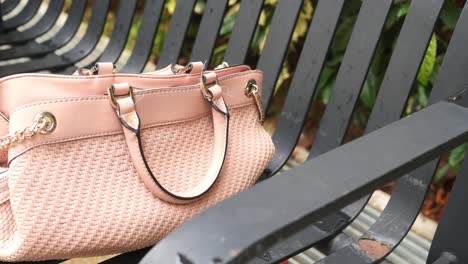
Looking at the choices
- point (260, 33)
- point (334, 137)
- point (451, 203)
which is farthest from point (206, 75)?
point (260, 33)

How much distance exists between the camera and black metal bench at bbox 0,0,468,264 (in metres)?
0.78

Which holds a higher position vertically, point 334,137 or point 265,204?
point 265,204

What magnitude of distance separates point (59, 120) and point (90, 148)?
0.08 metres

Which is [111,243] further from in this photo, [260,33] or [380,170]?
[260,33]

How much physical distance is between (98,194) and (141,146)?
0.11 m

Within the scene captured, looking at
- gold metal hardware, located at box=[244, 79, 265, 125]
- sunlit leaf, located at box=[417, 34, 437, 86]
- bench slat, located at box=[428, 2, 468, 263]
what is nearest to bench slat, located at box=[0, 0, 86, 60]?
gold metal hardware, located at box=[244, 79, 265, 125]

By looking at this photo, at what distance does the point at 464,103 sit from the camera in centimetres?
115

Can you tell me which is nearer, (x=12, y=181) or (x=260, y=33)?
(x=12, y=181)

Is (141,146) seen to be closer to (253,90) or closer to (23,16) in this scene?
(253,90)

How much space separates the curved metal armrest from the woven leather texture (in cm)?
36

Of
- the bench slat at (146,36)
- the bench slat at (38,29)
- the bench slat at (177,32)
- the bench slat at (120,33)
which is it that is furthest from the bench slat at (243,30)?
the bench slat at (38,29)

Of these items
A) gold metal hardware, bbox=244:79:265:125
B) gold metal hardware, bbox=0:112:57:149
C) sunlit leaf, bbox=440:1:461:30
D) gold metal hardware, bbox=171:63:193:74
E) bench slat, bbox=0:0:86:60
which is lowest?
bench slat, bbox=0:0:86:60

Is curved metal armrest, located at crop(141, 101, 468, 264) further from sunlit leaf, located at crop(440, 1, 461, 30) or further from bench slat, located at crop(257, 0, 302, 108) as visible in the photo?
sunlit leaf, located at crop(440, 1, 461, 30)

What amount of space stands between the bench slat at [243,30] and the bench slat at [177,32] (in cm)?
17
